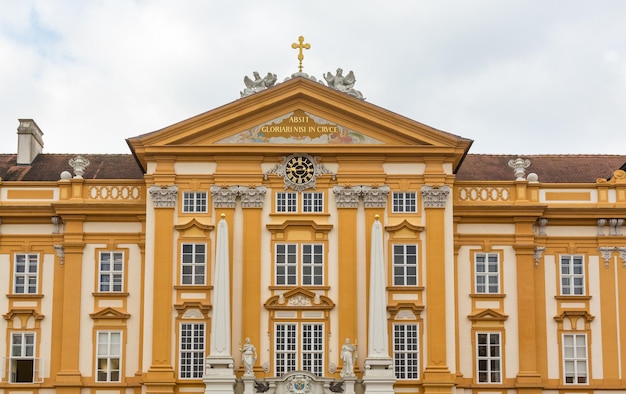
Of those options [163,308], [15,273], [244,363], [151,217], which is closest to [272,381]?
[244,363]

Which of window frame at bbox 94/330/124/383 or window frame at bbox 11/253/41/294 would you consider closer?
window frame at bbox 94/330/124/383

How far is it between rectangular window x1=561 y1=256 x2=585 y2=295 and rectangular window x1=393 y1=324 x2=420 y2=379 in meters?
8.04

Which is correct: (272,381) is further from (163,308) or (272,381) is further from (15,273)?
(15,273)

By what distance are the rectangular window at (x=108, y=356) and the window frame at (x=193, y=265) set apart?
437 centimetres

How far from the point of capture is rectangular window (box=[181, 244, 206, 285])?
54.9m

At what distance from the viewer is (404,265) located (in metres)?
55.1

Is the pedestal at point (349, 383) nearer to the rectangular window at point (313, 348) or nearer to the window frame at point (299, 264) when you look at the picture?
the rectangular window at point (313, 348)

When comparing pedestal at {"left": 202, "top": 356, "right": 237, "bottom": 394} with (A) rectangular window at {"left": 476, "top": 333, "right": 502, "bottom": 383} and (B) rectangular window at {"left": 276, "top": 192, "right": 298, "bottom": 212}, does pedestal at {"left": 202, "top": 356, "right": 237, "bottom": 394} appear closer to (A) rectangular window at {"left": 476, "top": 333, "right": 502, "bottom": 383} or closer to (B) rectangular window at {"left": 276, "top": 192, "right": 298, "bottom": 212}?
(B) rectangular window at {"left": 276, "top": 192, "right": 298, "bottom": 212}

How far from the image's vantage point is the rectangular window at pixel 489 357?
56.0 m

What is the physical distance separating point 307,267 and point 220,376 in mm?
6467

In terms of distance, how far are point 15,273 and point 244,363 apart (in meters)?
12.5

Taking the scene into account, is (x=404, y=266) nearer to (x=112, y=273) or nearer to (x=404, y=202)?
(x=404, y=202)

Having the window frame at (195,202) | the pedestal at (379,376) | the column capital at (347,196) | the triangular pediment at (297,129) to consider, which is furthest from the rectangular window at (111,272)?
the pedestal at (379,376)

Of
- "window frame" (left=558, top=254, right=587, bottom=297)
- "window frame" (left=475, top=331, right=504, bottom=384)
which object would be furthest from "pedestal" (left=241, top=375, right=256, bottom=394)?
"window frame" (left=558, top=254, right=587, bottom=297)
